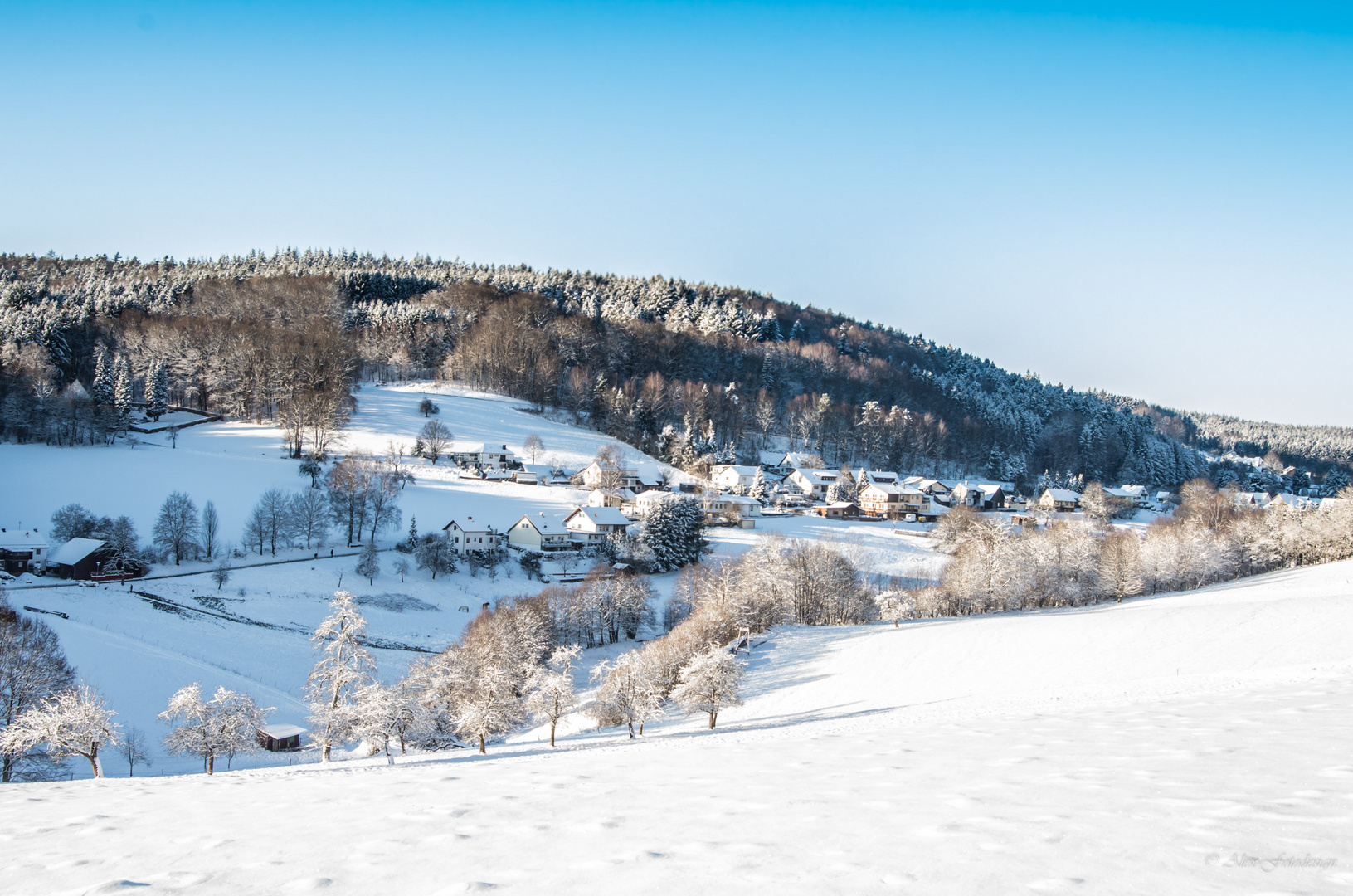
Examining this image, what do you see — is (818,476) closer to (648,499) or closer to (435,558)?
(648,499)

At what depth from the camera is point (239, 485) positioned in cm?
5744

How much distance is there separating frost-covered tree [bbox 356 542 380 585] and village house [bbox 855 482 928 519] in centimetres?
5309

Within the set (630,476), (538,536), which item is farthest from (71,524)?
(630,476)

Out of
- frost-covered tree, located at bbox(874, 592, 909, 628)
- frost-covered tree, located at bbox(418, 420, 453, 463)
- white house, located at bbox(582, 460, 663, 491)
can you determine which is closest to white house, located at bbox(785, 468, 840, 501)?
white house, located at bbox(582, 460, 663, 491)

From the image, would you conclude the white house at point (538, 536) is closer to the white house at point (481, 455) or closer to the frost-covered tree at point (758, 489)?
the white house at point (481, 455)

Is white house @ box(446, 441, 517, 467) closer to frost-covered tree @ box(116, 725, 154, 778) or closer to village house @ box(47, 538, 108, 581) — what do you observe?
village house @ box(47, 538, 108, 581)

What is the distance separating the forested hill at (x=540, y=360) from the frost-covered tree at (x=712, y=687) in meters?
57.6

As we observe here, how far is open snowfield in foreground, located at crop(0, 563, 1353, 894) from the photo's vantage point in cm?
447

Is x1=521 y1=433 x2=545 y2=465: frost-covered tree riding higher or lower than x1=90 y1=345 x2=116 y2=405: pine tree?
lower

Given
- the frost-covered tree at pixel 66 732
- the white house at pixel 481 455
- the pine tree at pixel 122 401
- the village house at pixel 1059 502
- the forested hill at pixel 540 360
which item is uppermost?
the forested hill at pixel 540 360

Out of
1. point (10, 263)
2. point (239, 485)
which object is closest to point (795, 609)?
point (239, 485)

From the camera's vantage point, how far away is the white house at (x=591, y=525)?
2254 inches

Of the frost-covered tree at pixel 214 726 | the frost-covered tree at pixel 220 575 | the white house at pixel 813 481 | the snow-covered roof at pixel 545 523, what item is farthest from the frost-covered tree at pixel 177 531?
the white house at pixel 813 481

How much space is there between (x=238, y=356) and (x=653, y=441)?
50.4 m
